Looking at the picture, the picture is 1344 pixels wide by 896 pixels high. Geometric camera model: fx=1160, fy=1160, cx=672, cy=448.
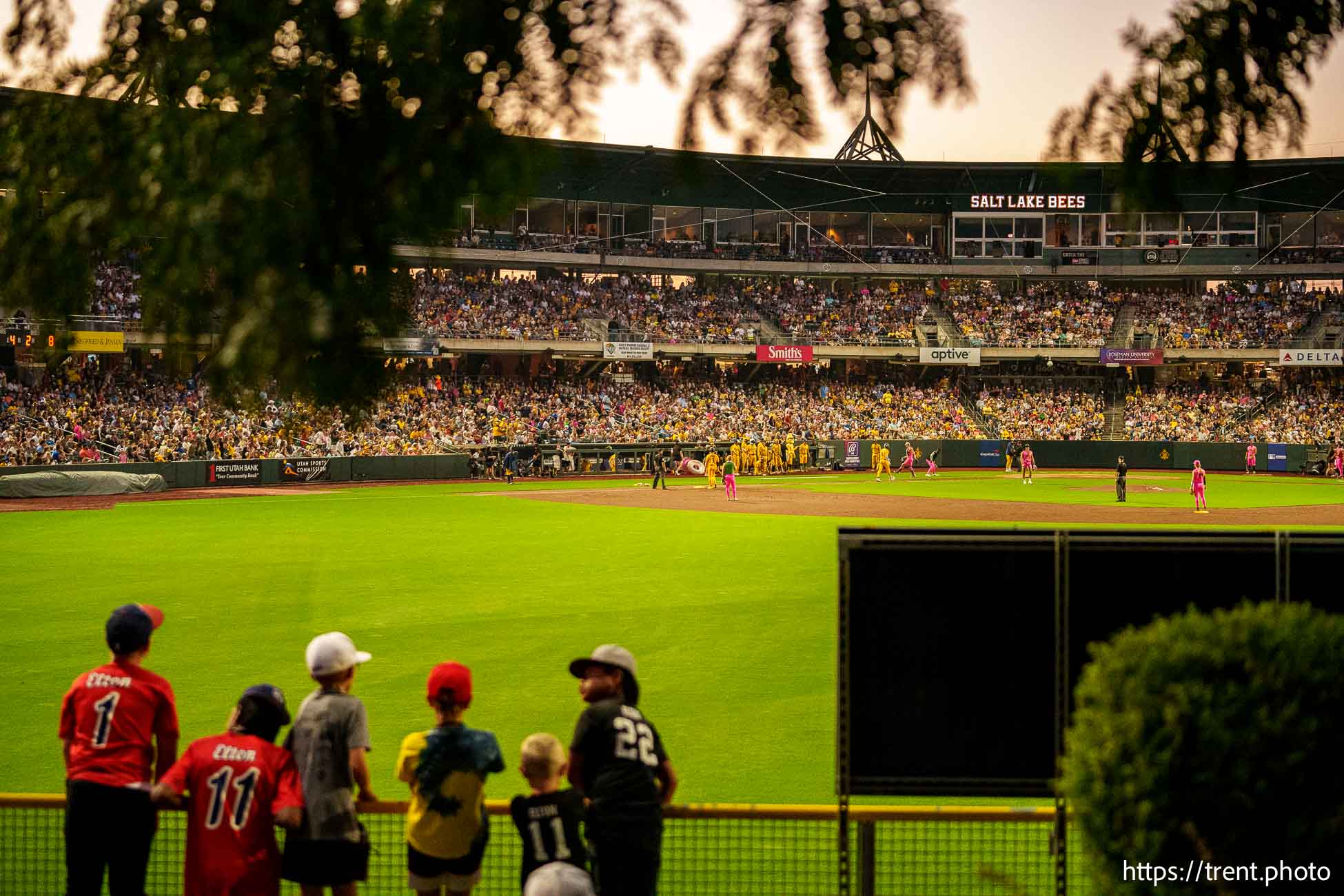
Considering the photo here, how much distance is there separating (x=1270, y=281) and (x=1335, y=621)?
7700 centimetres

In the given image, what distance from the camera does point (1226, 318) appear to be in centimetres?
6888

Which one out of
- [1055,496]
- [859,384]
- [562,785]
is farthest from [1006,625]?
[859,384]

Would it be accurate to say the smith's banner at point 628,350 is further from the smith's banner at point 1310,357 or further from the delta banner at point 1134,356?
the smith's banner at point 1310,357

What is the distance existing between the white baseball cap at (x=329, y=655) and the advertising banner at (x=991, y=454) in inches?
2365

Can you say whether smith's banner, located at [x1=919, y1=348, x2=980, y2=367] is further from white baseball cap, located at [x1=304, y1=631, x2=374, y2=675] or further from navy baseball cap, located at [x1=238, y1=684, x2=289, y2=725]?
navy baseball cap, located at [x1=238, y1=684, x2=289, y2=725]

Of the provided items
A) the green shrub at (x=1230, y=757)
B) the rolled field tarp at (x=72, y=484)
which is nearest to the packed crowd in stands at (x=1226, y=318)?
the rolled field tarp at (x=72, y=484)

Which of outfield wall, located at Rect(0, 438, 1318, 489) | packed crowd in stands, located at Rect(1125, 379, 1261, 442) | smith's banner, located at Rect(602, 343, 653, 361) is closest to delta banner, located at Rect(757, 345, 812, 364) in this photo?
outfield wall, located at Rect(0, 438, 1318, 489)

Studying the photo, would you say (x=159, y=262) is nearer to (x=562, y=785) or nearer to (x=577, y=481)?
(x=562, y=785)

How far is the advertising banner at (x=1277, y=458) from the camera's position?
2303 inches

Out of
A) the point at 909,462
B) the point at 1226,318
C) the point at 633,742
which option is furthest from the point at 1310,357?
the point at 633,742

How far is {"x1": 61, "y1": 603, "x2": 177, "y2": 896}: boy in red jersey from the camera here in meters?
5.53

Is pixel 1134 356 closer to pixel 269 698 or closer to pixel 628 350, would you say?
pixel 628 350

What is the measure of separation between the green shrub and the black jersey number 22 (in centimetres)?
219

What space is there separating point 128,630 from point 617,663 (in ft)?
7.75
